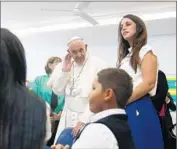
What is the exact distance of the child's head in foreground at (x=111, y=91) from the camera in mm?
1271

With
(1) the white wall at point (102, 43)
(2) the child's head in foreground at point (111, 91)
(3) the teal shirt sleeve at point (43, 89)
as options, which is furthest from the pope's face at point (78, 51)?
(1) the white wall at point (102, 43)

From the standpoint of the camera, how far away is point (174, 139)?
183cm

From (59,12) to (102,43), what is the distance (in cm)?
120

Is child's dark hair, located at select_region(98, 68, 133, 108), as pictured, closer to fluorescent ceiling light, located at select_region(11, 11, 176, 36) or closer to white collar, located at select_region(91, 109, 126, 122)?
white collar, located at select_region(91, 109, 126, 122)

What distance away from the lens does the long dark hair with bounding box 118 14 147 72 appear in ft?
5.43

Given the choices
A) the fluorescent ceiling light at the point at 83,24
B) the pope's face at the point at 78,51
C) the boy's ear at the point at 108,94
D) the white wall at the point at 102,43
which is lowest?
the boy's ear at the point at 108,94

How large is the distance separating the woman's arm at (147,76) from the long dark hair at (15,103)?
0.85 meters

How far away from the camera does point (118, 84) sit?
1.29 m

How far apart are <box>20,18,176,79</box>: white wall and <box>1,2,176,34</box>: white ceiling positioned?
0.89 feet

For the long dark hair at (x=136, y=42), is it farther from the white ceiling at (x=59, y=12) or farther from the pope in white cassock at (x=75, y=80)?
the white ceiling at (x=59, y=12)

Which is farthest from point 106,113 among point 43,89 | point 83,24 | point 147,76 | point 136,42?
point 83,24

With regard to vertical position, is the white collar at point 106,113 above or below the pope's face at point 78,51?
below

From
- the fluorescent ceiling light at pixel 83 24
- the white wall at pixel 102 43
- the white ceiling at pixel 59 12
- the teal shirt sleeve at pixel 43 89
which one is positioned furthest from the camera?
the white wall at pixel 102 43

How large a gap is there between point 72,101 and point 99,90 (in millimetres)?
680
